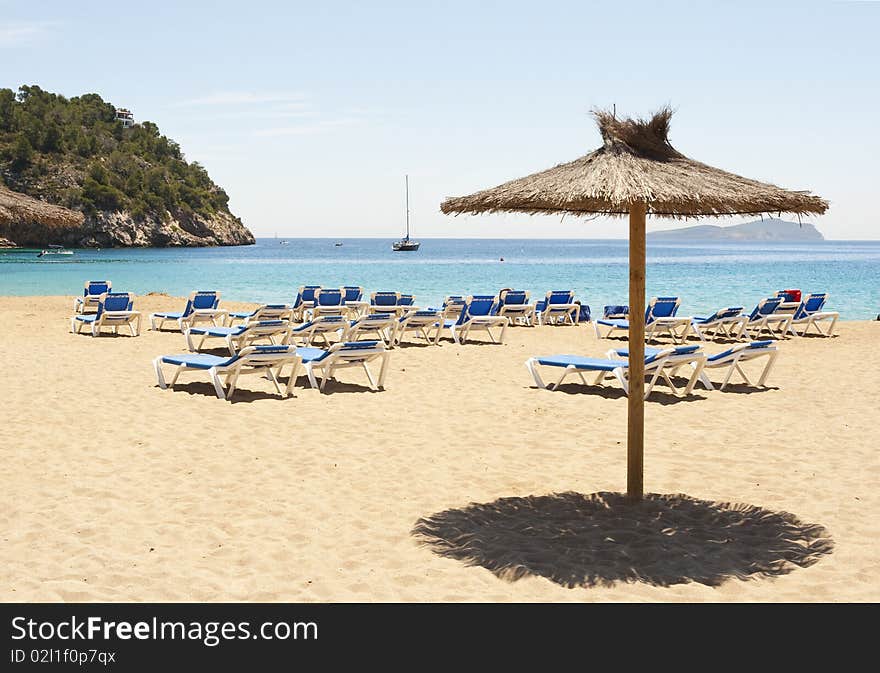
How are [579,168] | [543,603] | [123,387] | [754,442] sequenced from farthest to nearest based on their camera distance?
[123,387] → [754,442] → [579,168] → [543,603]

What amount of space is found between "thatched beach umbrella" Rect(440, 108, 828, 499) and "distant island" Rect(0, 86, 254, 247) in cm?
8043

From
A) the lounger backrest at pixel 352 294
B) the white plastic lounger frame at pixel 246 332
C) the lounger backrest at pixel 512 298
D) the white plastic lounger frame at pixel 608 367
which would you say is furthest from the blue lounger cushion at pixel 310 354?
the lounger backrest at pixel 512 298

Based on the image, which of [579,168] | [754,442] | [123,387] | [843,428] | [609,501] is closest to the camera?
[579,168]

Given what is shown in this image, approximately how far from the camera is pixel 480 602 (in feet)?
11.7

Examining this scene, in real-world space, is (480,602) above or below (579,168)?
below

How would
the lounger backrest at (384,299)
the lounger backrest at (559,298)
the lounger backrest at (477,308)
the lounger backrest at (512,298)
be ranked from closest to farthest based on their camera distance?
the lounger backrest at (477,308), the lounger backrest at (384,299), the lounger backrest at (512,298), the lounger backrest at (559,298)

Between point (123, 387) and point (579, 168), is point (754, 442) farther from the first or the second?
point (123, 387)

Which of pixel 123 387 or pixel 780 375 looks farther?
pixel 780 375

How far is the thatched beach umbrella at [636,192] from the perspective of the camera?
165 inches

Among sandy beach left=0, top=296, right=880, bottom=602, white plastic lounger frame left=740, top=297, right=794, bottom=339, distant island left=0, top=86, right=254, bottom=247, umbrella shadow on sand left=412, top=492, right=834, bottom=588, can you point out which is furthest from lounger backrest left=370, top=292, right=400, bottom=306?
distant island left=0, top=86, right=254, bottom=247

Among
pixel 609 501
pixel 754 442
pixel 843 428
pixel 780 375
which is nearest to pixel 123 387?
pixel 609 501

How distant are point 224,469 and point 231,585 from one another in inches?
79.5

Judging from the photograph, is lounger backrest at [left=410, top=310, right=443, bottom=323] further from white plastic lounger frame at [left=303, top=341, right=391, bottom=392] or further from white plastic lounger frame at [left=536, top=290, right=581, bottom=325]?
white plastic lounger frame at [left=536, top=290, right=581, bottom=325]

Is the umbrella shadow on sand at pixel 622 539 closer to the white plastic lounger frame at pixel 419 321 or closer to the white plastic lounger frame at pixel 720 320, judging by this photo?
the white plastic lounger frame at pixel 419 321
